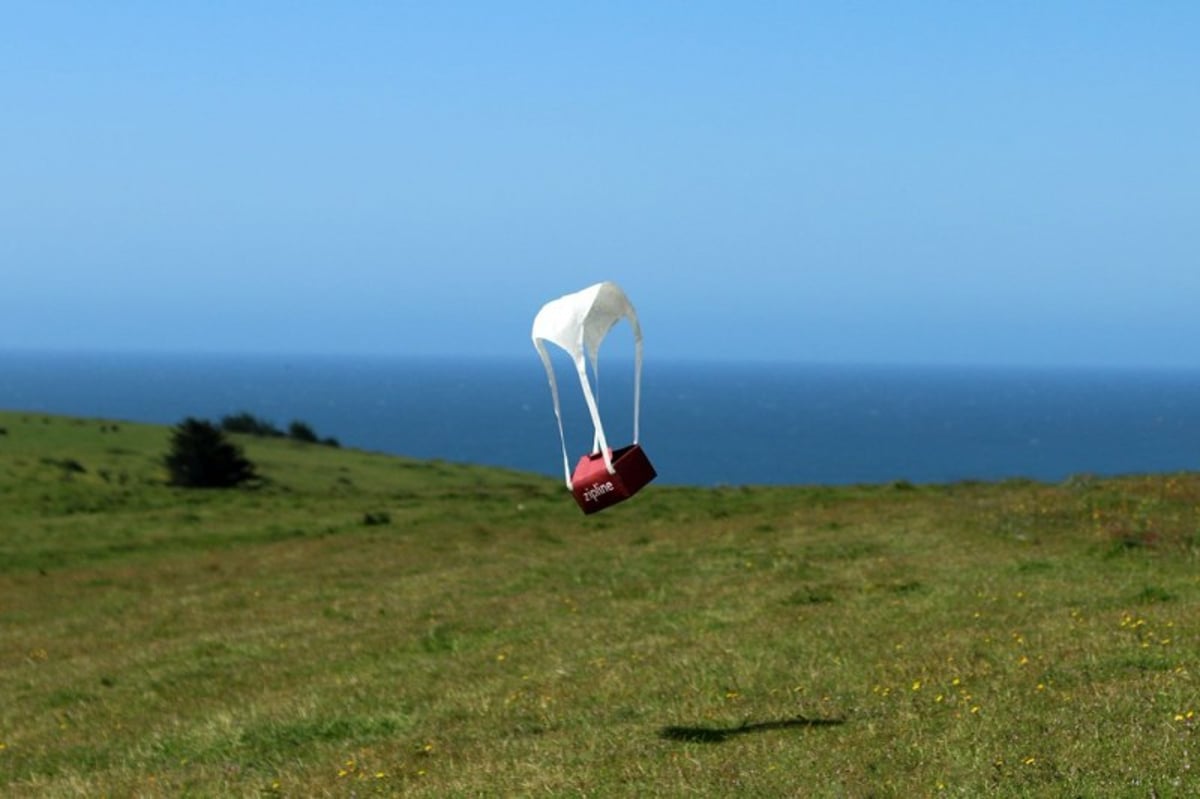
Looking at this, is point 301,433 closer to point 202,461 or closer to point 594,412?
point 202,461

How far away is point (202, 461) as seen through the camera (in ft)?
211

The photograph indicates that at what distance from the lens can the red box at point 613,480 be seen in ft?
44.4

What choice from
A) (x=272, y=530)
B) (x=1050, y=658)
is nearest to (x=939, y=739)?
(x=1050, y=658)

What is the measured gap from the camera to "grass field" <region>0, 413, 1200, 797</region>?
473 inches

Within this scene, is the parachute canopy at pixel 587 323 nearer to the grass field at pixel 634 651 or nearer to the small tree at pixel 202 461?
the grass field at pixel 634 651

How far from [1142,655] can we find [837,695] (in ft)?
11.0

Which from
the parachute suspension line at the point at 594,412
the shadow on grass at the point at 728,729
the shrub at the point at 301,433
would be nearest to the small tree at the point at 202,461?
the shrub at the point at 301,433

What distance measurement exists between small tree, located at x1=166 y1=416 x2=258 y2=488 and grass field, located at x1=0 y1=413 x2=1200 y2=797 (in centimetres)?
1733

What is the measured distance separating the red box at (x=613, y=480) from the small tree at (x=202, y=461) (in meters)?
52.4

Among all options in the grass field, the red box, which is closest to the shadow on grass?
the grass field

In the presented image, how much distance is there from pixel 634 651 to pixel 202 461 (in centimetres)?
4813

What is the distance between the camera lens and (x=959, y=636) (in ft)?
59.5

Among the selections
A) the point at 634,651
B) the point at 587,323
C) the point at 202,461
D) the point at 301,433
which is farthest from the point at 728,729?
the point at 301,433

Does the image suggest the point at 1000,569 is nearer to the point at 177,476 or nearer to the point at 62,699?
the point at 62,699
